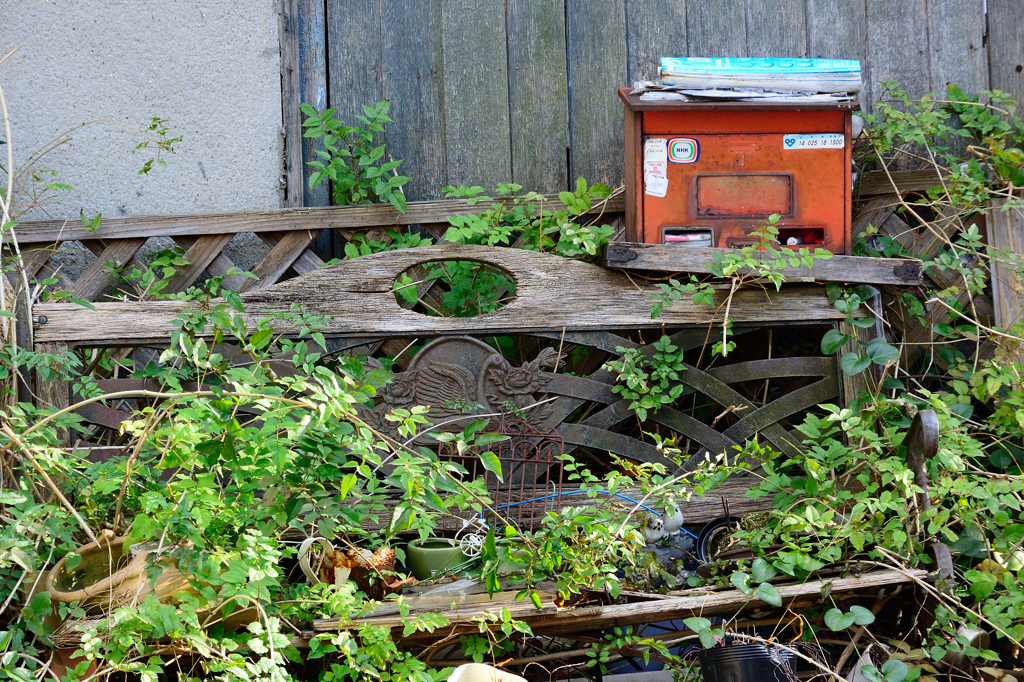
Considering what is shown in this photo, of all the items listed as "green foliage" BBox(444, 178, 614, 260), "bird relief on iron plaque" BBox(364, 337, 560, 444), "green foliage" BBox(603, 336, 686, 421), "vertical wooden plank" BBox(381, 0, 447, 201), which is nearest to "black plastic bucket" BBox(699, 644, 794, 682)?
"green foliage" BBox(603, 336, 686, 421)

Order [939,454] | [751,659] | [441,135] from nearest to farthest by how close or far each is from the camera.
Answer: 1. [751,659]
2. [939,454]
3. [441,135]

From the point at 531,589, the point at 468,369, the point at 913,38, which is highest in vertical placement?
the point at 913,38

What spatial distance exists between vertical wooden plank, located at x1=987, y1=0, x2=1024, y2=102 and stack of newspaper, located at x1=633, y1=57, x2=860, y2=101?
104 centimetres

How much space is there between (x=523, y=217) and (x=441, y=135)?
512 millimetres

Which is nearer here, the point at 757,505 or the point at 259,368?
the point at 259,368

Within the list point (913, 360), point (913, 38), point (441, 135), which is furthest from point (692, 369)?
point (913, 38)

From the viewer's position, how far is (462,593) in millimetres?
2305

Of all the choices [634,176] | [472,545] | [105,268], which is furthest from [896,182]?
[105,268]

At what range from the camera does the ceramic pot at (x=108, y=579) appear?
6.62 feet

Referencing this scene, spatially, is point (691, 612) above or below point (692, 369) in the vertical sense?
below

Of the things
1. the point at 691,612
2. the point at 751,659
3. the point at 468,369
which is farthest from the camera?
the point at 468,369

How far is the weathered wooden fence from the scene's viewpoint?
319 centimetres

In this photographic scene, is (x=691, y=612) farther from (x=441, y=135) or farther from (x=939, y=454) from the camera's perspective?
(x=441, y=135)

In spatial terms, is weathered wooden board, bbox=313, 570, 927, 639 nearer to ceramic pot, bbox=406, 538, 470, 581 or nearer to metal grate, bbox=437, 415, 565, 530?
ceramic pot, bbox=406, 538, 470, 581
